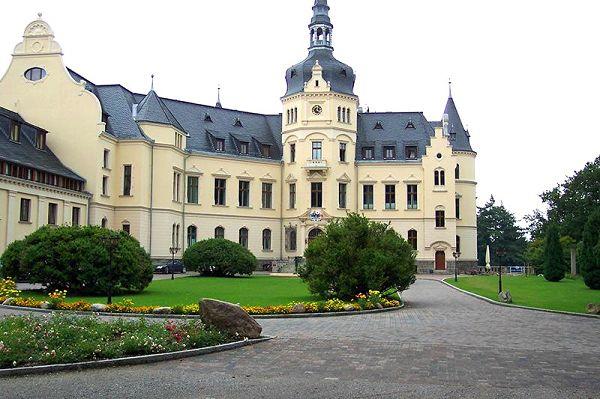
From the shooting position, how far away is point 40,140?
167 feet

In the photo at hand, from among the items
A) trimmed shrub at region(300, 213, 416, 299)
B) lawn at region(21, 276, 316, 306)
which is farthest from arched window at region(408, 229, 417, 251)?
trimmed shrub at region(300, 213, 416, 299)

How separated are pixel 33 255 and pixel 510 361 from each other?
2273cm

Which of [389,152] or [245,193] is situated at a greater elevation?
[389,152]

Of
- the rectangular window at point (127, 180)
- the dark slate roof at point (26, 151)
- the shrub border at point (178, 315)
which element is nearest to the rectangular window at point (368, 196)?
the rectangular window at point (127, 180)

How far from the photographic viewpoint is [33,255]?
2945 cm

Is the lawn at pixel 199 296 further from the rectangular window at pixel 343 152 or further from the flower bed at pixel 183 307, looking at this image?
the rectangular window at pixel 343 152

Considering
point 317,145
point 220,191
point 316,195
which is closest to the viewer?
point 220,191

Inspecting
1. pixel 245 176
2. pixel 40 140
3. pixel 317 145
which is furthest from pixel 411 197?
pixel 40 140

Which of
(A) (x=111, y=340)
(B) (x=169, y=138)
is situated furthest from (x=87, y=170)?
(A) (x=111, y=340)

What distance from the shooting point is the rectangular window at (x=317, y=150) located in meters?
65.8

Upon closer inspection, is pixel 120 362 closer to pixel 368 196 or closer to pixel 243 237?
pixel 243 237

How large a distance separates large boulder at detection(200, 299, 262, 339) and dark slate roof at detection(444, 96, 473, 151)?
59.3 metres

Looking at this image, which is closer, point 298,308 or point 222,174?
point 298,308

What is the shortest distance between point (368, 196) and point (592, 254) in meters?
28.9
